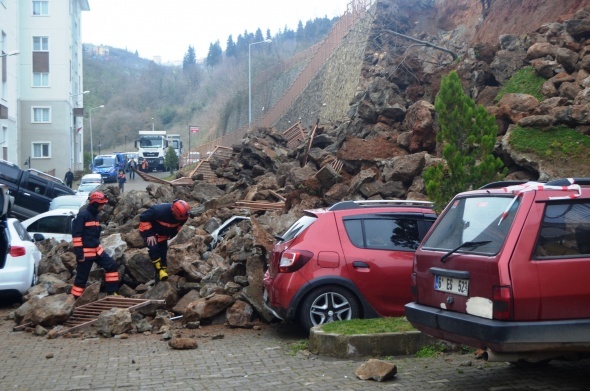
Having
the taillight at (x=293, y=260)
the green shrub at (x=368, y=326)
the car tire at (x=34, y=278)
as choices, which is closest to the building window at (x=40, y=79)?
the car tire at (x=34, y=278)

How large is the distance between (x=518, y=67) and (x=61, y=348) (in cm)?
1519

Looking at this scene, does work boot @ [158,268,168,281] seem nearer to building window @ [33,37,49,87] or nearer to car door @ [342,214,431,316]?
car door @ [342,214,431,316]

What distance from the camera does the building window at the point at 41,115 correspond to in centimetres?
5831

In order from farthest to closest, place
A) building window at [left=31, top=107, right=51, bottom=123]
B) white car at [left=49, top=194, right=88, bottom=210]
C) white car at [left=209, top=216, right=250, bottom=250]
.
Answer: building window at [left=31, top=107, right=51, bottom=123] → white car at [left=49, top=194, right=88, bottom=210] → white car at [left=209, top=216, right=250, bottom=250]

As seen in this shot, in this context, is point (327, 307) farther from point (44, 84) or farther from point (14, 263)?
point (44, 84)

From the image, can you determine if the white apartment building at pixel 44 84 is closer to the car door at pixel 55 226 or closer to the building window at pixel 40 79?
the building window at pixel 40 79

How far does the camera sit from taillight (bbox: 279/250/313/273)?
8711mm

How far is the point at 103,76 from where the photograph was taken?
14512cm

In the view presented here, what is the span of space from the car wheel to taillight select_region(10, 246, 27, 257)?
17.6 ft

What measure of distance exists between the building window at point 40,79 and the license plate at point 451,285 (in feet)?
188

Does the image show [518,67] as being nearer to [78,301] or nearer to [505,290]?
[78,301]

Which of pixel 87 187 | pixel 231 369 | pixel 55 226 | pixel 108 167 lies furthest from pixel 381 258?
pixel 108 167

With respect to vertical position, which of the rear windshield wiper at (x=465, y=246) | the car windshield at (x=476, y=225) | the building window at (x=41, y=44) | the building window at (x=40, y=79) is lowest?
the rear windshield wiper at (x=465, y=246)

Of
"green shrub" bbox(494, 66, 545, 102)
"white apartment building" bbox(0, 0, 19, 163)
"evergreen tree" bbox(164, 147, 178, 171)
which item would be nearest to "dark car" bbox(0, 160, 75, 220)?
"green shrub" bbox(494, 66, 545, 102)
